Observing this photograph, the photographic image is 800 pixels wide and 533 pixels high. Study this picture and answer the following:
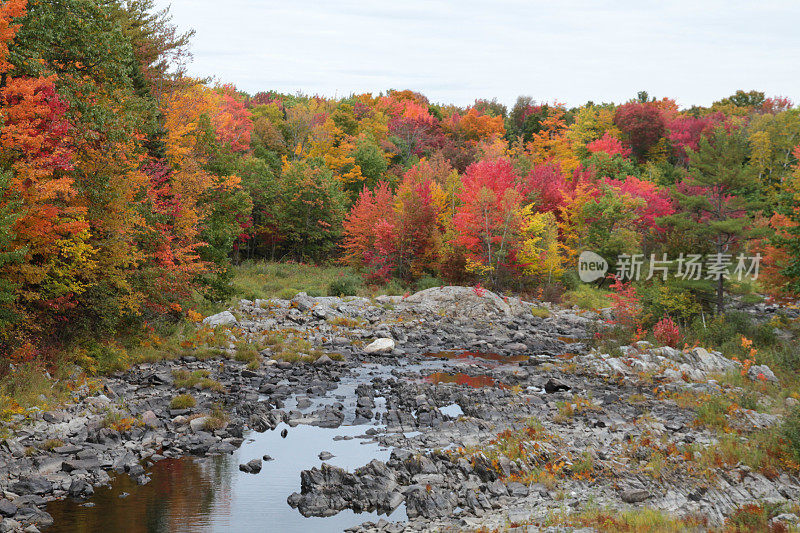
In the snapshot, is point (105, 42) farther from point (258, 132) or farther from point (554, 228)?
point (258, 132)

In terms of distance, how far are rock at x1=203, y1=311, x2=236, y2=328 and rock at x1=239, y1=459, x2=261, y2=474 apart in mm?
12526

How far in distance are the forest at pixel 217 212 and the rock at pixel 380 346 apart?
700 centimetres

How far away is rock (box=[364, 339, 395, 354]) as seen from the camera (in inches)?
981

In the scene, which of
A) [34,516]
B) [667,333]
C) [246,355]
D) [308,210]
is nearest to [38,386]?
[34,516]

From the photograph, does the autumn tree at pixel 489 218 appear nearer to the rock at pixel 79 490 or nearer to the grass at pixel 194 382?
the grass at pixel 194 382

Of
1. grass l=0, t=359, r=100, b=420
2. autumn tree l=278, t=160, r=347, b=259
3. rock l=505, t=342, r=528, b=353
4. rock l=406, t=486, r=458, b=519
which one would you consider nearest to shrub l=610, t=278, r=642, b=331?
rock l=505, t=342, r=528, b=353

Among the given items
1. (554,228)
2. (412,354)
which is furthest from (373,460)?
(554,228)

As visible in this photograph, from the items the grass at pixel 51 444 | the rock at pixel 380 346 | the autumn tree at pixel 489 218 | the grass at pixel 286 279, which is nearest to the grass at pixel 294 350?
the rock at pixel 380 346

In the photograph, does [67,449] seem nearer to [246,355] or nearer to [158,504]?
[158,504]

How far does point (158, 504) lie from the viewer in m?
10.7

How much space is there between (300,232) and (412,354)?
79.8 ft

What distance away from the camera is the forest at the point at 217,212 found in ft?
49.9

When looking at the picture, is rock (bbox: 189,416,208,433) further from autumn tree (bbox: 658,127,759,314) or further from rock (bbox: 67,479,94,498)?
autumn tree (bbox: 658,127,759,314)

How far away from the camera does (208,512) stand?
34.4 feet
